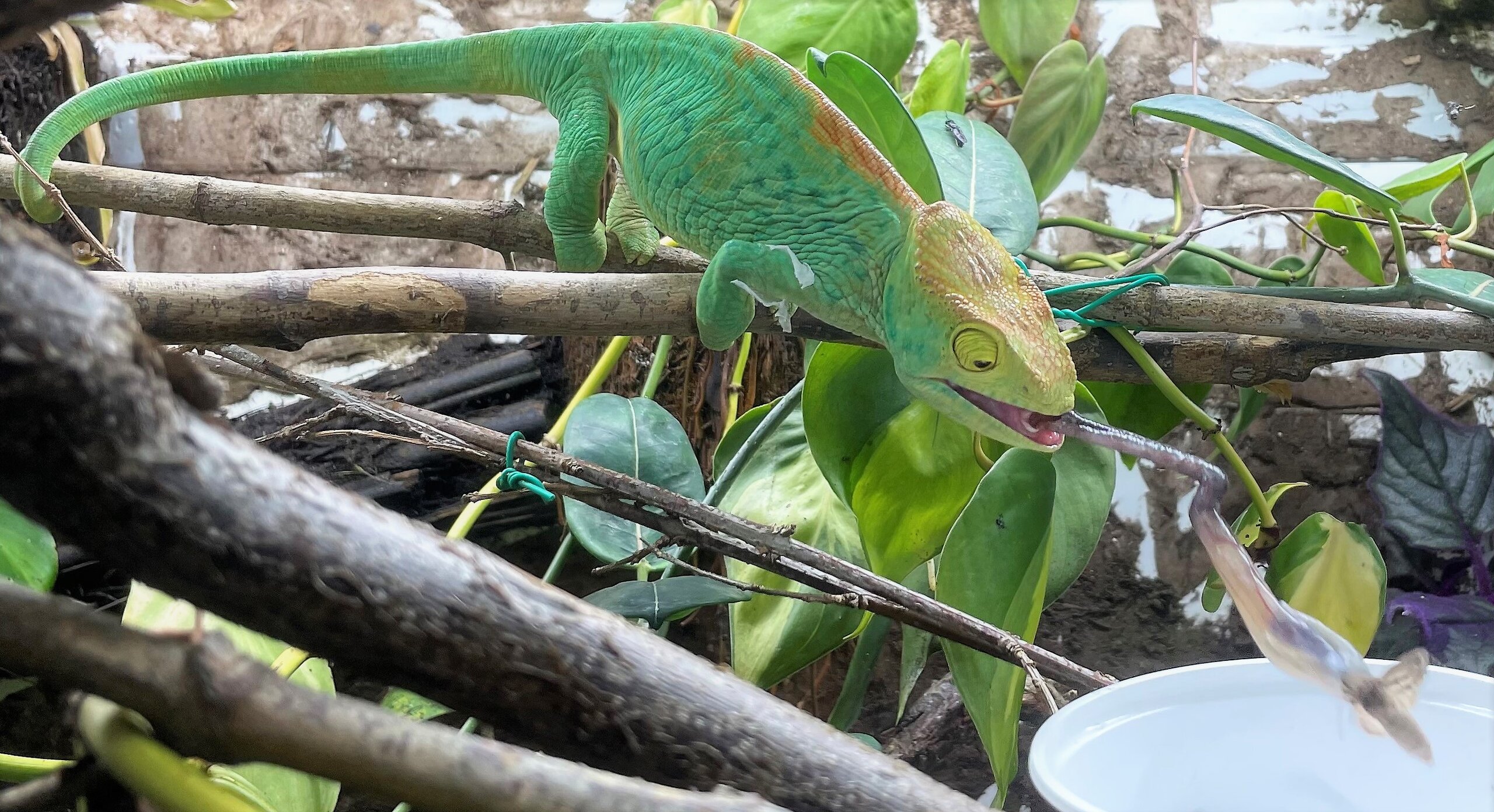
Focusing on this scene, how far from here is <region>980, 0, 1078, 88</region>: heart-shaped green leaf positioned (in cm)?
160

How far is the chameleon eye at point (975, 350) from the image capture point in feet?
2.79

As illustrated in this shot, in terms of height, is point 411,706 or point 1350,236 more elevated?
point 1350,236

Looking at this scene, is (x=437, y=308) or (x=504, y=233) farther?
(x=504, y=233)

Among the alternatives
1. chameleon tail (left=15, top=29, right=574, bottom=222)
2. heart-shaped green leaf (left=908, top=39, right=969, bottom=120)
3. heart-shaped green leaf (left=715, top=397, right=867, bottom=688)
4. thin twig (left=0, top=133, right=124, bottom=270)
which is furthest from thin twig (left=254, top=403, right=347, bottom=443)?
heart-shaped green leaf (left=908, top=39, right=969, bottom=120)

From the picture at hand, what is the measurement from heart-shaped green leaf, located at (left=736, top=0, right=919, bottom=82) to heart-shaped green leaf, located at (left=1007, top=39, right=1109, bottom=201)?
212mm

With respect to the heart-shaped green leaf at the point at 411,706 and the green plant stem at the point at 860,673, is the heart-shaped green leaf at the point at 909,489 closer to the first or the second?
the green plant stem at the point at 860,673

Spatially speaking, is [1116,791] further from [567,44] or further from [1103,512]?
[567,44]

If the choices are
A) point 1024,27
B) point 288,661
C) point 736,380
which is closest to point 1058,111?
point 1024,27

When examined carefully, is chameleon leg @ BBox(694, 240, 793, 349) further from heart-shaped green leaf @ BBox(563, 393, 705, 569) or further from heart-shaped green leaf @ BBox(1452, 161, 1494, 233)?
heart-shaped green leaf @ BBox(1452, 161, 1494, 233)

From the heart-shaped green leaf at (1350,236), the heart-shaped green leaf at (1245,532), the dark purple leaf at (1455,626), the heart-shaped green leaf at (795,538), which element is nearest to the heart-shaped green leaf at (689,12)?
the heart-shaped green leaf at (795,538)

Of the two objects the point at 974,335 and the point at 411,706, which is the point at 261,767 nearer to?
the point at 411,706

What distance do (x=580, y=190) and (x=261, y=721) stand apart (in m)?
1.01

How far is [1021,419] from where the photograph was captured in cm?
85

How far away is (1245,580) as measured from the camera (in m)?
0.57
